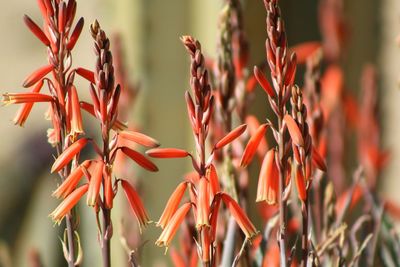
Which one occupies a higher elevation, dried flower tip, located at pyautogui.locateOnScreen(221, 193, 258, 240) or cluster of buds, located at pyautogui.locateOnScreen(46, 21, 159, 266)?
cluster of buds, located at pyautogui.locateOnScreen(46, 21, 159, 266)


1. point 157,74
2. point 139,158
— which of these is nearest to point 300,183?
point 139,158

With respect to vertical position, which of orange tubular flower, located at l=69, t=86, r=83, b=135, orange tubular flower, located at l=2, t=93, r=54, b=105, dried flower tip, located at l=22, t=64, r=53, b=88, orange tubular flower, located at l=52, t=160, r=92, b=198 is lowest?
orange tubular flower, located at l=52, t=160, r=92, b=198

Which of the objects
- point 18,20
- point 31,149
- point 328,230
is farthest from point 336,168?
point 18,20

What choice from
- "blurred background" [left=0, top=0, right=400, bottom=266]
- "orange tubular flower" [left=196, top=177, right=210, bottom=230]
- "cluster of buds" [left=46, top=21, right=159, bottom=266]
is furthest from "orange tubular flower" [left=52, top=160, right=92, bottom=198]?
"blurred background" [left=0, top=0, right=400, bottom=266]

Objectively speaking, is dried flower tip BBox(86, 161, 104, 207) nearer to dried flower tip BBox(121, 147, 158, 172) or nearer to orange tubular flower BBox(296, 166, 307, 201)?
dried flower tip BBox(121, 147, 158, 172)

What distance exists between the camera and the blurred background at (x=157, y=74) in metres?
2.52

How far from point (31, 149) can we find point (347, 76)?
934 mm

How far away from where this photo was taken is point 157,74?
266 cm

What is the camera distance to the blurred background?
2516 millimetres

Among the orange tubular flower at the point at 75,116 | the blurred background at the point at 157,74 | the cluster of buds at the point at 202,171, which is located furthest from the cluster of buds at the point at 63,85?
the blurred background at the point at 157,74

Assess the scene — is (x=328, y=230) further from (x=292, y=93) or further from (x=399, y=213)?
(x=399, y=213)

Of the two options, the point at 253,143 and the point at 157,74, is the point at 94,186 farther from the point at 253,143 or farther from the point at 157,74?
the point at 157,74

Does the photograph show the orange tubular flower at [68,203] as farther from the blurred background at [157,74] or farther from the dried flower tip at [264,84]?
the blurred background at [157,74]

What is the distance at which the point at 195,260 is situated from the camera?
1077 millimetres
